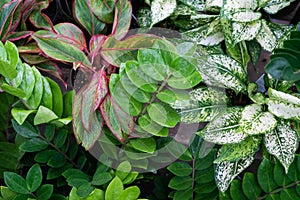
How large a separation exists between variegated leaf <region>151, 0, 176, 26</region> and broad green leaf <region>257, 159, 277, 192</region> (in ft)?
1.21

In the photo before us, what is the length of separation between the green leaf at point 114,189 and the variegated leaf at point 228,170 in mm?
204

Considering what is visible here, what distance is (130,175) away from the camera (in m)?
0.86

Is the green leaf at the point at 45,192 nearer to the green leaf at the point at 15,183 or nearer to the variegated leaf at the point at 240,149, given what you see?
the green leaf at the point at 15,183

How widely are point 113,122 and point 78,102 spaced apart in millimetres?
74

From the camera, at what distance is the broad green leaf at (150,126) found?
0.76 metres

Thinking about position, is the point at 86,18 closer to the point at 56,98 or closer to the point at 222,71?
the point at 56,98

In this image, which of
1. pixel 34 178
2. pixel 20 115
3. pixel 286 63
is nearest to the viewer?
pixel 286 63

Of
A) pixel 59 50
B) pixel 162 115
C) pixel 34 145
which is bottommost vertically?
pixel 34 145

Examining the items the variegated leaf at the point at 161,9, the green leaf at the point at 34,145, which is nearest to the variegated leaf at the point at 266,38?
the variegated leaf at the point at 161,9

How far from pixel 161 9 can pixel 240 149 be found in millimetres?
324

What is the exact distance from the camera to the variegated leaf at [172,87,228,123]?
795mm

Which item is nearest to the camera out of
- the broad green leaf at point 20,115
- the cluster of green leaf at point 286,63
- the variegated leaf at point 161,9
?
the cluster of green leaf at point 286,63

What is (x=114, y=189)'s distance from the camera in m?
0.81

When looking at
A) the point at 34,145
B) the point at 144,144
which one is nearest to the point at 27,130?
the point at 34,145
